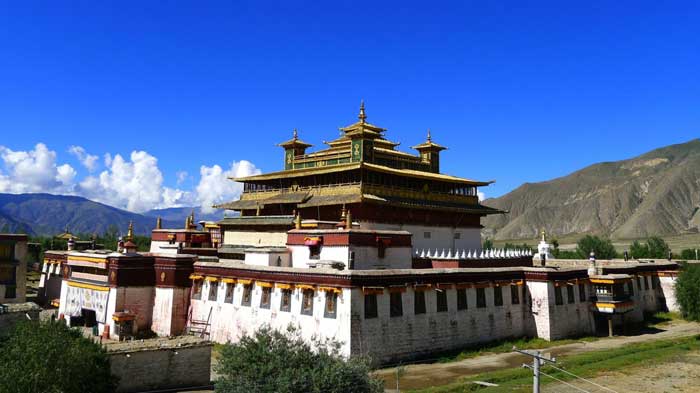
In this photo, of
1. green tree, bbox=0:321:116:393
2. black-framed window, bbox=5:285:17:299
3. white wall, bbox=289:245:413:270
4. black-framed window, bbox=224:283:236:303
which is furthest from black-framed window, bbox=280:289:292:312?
black-framed window, bbox=5:285:17:299

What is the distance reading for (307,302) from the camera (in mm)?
26109

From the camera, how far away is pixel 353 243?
30.0 meters

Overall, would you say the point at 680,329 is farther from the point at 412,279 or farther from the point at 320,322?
the point at 320,322

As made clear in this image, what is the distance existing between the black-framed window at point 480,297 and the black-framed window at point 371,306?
25.2 feet

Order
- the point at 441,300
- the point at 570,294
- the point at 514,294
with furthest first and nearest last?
the point at 570,294 → the point at 514,294 → the point at 441,300

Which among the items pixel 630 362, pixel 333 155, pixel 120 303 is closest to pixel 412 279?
pixel 630 362

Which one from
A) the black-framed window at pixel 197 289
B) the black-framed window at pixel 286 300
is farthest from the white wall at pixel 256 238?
the black-framed window at pixel 286 300

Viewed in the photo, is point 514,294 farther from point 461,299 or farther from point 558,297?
point 461,299

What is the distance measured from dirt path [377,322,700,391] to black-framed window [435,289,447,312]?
2.65 meters

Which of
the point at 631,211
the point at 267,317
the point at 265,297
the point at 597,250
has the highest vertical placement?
the point at 631,211

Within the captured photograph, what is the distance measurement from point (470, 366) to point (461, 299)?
405 centimetres

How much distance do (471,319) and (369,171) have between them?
1395cm

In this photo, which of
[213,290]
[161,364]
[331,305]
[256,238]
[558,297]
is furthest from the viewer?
[256,238]

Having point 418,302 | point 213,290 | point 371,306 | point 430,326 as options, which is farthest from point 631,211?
point 371,306
